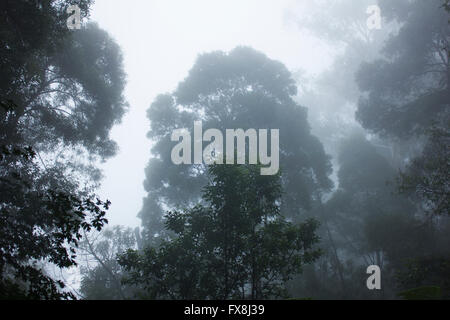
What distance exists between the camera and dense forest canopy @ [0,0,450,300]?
6.06 metres

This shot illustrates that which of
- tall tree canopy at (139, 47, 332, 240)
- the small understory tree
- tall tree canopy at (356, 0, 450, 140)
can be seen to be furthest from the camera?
tall tree canopy at (139, 47, 332, 240)

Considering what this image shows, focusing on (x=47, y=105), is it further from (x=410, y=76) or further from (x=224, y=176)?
(x=410, y=76)

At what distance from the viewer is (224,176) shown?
6012 mm

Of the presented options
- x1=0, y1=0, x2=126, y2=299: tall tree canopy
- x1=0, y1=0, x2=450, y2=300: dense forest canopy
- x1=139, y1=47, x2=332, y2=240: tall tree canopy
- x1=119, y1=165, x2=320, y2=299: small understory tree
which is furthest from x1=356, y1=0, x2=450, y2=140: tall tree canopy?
x1=0, y1=0, x2=126, y2=299: tall tree canopy

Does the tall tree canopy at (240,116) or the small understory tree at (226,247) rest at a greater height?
the tall tree canopy at (240,116)

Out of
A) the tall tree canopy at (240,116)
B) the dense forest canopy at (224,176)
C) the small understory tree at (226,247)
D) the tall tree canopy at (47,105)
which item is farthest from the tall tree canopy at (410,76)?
the tall tree canopy at (47,105)

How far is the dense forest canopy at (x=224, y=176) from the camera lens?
6059mm

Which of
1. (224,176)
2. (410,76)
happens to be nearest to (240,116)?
Answer: (410,76)

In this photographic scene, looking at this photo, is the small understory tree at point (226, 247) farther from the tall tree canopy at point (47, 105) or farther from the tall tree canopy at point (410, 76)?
the tall tree canopy at point (410, 76)

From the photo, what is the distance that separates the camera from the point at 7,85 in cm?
766

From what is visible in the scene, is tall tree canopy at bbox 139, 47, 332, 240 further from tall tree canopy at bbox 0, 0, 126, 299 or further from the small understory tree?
the small understory tree

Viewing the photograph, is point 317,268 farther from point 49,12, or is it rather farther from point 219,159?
point 49,12

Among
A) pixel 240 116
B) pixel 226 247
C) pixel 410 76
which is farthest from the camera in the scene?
pixel 240 116
